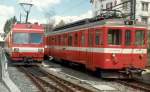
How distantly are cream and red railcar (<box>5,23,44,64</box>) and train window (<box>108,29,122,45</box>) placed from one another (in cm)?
986

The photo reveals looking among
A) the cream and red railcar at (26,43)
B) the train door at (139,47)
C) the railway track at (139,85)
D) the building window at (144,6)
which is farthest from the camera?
the building window at (144,6)

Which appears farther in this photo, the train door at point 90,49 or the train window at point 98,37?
the train door at point 90,49

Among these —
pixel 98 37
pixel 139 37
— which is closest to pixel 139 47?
pixel 139 37

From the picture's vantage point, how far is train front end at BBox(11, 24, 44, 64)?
94.1 ft

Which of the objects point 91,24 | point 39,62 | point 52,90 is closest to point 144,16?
point 39,62

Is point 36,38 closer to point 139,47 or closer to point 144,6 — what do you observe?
point 139,47

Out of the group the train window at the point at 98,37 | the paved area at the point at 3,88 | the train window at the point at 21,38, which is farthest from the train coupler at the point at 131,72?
the train window at the point at 21,38

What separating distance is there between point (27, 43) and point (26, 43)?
0.07 m

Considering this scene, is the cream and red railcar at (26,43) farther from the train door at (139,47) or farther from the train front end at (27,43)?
the train door at (139,47)

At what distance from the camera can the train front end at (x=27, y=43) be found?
28.7 meters

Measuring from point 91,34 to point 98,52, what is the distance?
1527 millimetres

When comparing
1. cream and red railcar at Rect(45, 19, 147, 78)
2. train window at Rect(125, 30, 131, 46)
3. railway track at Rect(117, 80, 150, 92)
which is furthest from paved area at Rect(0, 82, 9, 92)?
train window at Rect(125, 30, 131, 46)

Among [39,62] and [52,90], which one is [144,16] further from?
[52,90]

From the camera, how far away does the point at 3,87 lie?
17.0 metres
